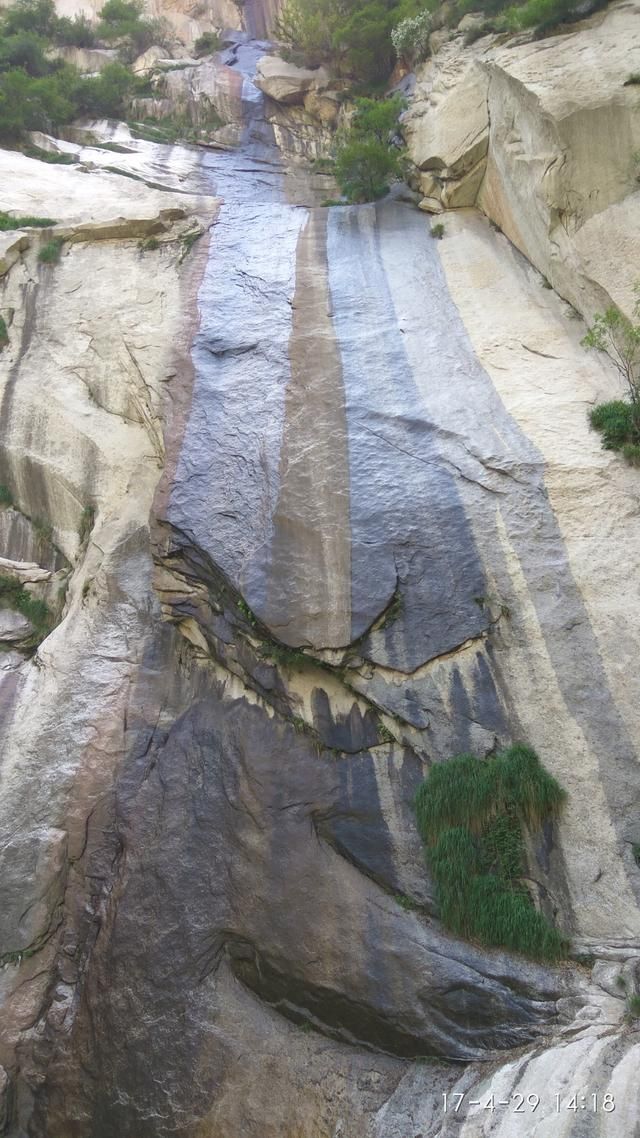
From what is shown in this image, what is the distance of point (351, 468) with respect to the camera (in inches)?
396

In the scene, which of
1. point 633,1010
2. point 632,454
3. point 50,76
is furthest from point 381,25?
point 633,1010

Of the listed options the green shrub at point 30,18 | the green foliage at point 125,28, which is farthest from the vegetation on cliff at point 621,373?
the green foliage at point 125,28

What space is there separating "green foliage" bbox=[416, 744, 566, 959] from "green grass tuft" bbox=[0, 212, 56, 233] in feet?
45.4

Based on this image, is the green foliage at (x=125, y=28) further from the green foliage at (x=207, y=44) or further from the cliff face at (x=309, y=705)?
the cliff face at (x=309, y=705)

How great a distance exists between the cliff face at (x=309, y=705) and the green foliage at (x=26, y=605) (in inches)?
17.5

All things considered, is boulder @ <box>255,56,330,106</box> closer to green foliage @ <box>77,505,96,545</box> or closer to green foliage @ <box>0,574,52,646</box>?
green foliage @ <box>77,505,96,545</box>

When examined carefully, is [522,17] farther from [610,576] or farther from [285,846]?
[285,846]

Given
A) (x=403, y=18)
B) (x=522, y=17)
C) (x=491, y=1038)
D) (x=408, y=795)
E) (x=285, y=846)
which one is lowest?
(x=491, y=1038)

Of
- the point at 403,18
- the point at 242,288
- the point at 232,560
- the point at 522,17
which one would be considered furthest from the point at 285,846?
the point at 403,18

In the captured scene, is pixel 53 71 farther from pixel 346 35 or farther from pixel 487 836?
pixel 487 836

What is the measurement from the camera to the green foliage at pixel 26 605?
11.5m

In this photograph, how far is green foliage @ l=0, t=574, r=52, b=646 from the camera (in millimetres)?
11469

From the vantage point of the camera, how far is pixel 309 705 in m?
8.92

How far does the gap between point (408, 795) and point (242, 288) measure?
9.60m
